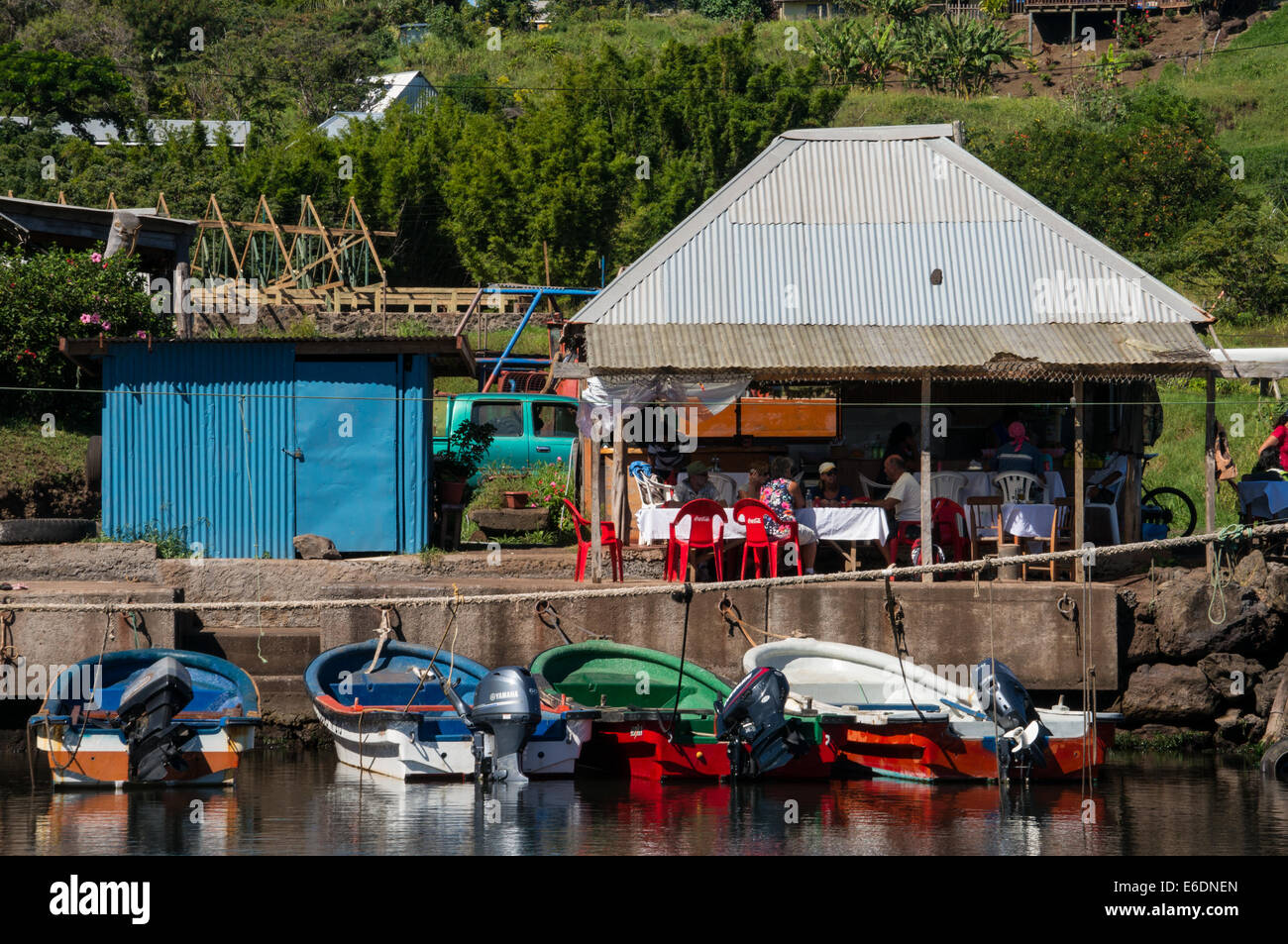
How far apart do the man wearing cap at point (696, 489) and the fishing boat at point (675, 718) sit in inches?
83.4

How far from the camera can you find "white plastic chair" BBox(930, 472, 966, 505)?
56.4ft

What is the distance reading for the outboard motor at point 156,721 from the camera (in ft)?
44.3

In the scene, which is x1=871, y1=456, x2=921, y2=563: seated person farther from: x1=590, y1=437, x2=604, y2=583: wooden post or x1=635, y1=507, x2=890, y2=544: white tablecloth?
x1=590, y1=437, x2=604, y2=583: wooden post

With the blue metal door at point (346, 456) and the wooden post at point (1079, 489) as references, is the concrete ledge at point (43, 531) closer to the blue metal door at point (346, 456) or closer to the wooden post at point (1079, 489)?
the blue metal door at point (346, 456)

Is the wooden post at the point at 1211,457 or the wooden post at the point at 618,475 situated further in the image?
the wooden post at the point at 618,475

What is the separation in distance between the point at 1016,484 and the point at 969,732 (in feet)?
13.0

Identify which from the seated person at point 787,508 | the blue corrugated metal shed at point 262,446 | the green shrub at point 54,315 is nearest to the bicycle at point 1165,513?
the seated person at point 787,508

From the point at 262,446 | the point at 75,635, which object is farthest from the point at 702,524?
the point at 75,635

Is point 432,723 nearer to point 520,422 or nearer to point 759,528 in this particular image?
point 759,528

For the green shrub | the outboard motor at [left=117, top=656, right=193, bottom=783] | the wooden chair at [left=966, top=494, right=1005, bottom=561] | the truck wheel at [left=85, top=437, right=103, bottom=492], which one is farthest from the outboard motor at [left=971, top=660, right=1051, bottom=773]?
the green shrub

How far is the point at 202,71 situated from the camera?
181 feet

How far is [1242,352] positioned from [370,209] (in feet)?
78.9

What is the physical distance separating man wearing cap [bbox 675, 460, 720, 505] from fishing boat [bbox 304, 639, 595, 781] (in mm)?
3136

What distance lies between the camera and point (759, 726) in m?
13.6
